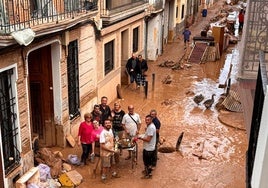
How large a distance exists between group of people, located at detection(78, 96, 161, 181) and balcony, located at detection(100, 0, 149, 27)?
155 inches

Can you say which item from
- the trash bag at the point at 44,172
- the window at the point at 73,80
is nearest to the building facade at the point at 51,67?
the window at the point at 73,80

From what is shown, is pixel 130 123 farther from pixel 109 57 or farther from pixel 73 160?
pixel 109 57

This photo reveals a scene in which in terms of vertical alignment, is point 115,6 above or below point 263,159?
above

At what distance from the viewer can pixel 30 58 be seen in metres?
11.1

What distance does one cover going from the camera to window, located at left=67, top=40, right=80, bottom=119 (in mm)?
11758

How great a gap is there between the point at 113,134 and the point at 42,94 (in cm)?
258

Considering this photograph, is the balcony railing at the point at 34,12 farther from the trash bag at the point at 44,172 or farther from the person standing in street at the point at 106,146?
the trash bag at the point at 44,172

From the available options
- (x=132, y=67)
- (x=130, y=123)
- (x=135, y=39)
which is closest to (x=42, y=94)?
(x=130, y=123)

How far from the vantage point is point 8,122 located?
29.3ft

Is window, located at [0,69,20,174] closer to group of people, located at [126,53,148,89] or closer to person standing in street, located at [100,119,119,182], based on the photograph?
person standing in street, located at [100,119,119,182]

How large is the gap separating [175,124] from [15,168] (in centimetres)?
671

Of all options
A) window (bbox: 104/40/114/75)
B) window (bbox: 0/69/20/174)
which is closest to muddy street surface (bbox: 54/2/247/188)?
window (bbox: 104/40/114/75)

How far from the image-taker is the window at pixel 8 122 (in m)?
8.65

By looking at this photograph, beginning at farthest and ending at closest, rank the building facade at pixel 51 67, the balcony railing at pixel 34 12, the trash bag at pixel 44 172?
the trash bag at pixel 44 172
the building facade at pixel 51 67
the balcony railing at pixel 34 12
